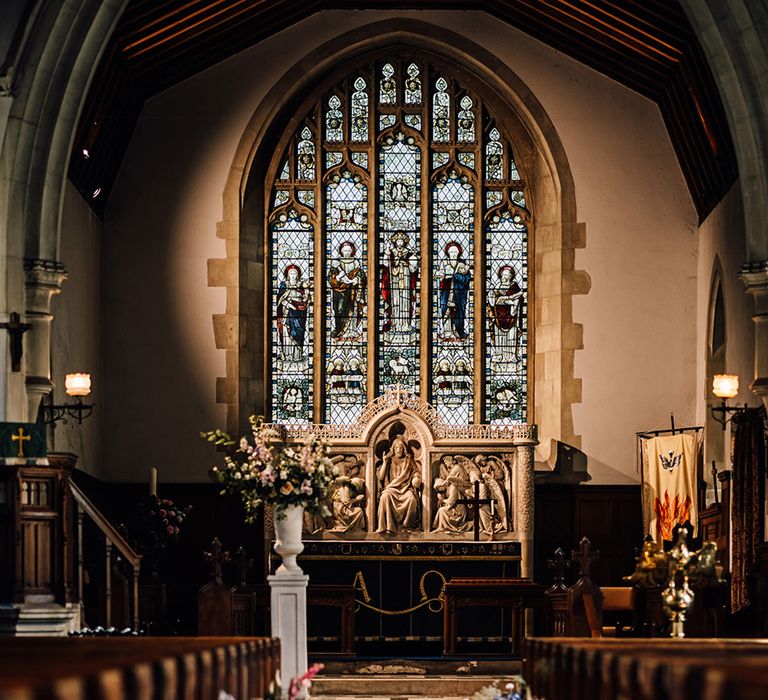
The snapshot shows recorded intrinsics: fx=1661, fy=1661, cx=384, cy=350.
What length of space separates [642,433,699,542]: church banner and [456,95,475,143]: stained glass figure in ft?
11.9

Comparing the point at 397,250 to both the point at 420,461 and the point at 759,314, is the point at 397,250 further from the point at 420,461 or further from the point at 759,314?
the point at 759,314

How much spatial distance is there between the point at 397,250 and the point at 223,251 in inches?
68.9

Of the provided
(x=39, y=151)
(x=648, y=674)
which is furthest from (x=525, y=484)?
(x=648, y=674)

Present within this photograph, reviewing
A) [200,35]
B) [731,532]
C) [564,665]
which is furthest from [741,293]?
[564,665]

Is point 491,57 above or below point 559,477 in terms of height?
above

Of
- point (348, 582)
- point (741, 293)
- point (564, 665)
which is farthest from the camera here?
point (348, 582)

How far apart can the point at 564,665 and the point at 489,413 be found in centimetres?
1020

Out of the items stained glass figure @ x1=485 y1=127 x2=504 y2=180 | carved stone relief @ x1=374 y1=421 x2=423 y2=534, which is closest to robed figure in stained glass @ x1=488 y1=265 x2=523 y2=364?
stained glass figure @ x1=485 y1=127 x2=504 y2=180

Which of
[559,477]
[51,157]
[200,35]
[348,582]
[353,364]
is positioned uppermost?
[200,35]

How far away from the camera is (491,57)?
1602 centimetres

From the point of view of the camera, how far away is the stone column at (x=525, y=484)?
14.9 metres

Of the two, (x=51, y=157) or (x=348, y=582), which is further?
(x=348, y=582)

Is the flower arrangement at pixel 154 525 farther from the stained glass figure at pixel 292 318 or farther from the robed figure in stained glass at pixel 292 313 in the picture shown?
the robed figure in stained glass at pixel 292 313

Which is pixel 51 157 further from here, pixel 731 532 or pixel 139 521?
pixel 731 532
